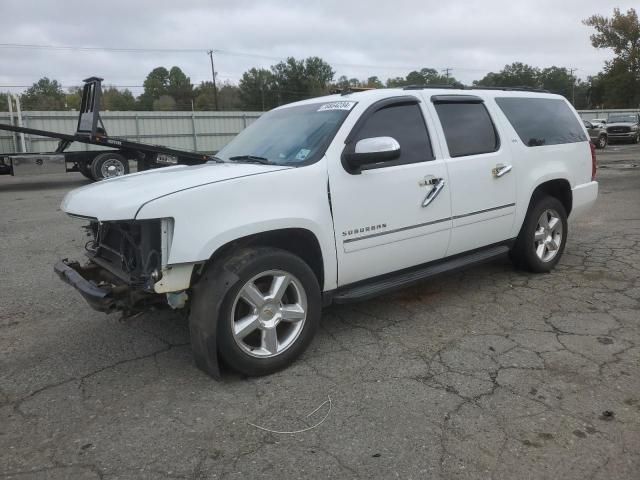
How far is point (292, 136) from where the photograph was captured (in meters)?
3.97

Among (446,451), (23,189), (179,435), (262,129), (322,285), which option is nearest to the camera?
(446,451)

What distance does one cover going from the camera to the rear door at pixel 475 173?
14.1ft

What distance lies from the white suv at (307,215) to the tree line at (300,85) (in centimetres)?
2188

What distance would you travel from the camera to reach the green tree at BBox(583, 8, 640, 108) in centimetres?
5031

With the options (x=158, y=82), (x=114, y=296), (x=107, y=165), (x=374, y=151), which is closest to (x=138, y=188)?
(x=114, y=296)

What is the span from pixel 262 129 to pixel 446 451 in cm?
297

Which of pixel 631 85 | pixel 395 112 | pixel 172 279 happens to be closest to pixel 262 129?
pixel 395 112

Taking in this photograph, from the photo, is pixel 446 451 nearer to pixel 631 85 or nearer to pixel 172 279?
pixel 172 279

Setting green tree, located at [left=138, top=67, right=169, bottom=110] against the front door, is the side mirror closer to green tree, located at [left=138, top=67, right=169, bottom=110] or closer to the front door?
the front door

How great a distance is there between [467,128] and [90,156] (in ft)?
39.5

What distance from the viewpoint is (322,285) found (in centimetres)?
365

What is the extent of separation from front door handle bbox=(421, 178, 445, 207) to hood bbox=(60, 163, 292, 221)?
121 centimetres

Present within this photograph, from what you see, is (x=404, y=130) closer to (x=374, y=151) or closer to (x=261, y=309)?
(x=374, y=151)

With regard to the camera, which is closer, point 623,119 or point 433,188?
point 433,188
